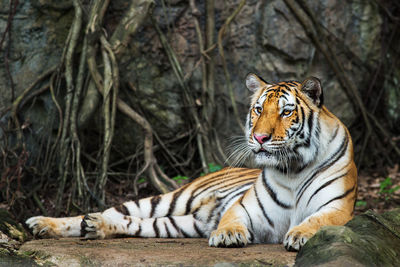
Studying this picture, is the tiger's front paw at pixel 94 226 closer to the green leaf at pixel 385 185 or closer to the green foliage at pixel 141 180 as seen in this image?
the green foliage at pixel 141 180

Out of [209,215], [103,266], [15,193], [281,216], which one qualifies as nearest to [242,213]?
[281,216]

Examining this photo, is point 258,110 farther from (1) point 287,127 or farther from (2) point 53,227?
(2) point 53,227

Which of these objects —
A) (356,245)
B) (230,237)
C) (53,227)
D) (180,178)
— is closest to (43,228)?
(53,227)

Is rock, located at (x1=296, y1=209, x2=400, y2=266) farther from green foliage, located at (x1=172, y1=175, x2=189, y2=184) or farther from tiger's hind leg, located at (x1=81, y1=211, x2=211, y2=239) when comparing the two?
green foliage, located at (x1=172, y1=175, x2=189, y2=184)

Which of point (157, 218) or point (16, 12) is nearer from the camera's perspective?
point (157, 218)

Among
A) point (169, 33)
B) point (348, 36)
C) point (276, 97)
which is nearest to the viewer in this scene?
point (276, 97)

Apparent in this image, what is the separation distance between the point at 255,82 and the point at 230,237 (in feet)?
4.00

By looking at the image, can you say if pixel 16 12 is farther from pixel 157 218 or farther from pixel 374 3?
pixel 374 3

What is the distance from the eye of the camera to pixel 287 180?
3.56 metres

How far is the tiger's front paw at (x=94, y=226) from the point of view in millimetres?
3783

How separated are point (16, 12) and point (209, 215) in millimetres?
3114

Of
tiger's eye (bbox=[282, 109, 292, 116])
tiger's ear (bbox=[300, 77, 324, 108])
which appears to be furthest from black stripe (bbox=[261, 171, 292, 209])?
tiger's ear (bbox=[300, 77, 324, 108])

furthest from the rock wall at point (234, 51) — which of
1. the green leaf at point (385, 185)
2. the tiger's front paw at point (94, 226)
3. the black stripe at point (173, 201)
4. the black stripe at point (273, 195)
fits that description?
the black stripe at point (273, 195)

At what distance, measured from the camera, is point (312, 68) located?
657 cm
